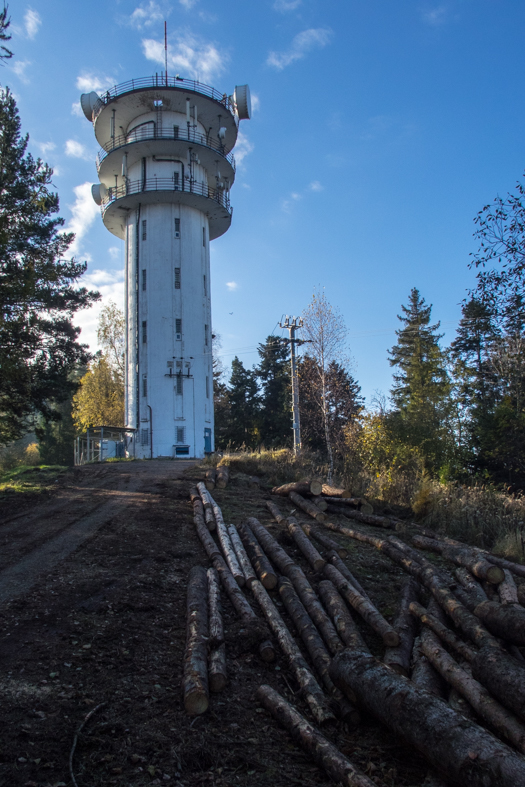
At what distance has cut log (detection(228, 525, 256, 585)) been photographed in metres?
8.21

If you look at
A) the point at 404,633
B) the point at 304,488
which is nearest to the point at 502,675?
the point at 404,633

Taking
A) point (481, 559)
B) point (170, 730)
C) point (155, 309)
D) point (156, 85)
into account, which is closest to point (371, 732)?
point (170, 730)

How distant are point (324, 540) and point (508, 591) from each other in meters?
3.70

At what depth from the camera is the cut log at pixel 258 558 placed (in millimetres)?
8125

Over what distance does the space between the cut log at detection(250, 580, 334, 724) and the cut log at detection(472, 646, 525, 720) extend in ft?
5.19

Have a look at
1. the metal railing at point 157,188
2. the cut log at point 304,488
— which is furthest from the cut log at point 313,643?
the metal railing at point 157,188

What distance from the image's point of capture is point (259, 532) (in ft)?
34.3

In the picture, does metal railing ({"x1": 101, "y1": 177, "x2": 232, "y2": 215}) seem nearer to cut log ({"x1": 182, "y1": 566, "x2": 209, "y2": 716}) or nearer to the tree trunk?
the tree trunk

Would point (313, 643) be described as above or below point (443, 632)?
below

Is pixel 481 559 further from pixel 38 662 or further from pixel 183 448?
pixel 183 448

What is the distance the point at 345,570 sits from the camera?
8.77 m

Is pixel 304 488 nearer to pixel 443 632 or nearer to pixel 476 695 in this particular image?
pixel 443 632

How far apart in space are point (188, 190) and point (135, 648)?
118ft

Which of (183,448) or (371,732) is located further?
(183,448)
